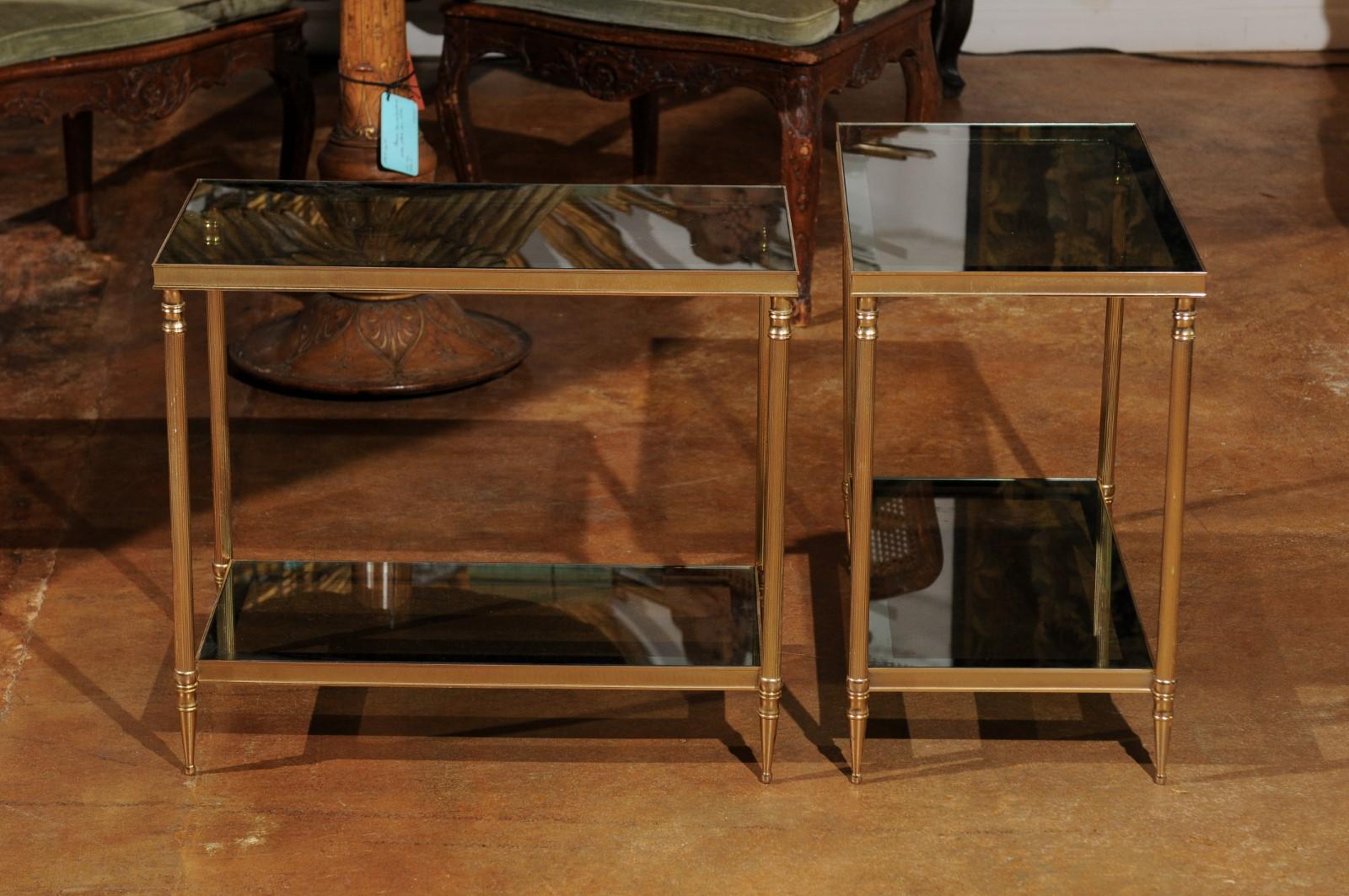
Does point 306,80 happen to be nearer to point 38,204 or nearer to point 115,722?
point 38,204

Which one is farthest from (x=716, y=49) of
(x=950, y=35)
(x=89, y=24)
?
(x=950, y=35)

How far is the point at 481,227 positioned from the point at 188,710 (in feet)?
1.95

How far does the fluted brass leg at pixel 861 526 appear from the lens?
5.93 feet

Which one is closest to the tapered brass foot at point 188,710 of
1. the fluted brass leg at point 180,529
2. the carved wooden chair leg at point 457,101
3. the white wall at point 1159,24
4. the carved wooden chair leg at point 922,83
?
the fluted brass leg at point 180,529

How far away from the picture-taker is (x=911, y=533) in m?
2.26

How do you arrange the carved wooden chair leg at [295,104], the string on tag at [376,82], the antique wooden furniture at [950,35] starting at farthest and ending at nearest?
1. the antique wooden furniture at [950,35]
2. the carved wooden chair leg at [295,104]
3. the string on tag at [376,82]

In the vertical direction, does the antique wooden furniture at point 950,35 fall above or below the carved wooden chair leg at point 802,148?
above

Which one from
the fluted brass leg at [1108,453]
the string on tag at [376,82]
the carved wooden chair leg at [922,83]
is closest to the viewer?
the fluted brass leg at [1108,453]

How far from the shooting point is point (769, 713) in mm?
1951

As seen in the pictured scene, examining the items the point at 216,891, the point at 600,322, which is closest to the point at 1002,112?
the point at 600,322

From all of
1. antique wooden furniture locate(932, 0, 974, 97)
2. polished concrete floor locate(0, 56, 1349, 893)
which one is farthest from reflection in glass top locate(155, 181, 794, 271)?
antique wooden furniture locate(932, 0, 974, 97)

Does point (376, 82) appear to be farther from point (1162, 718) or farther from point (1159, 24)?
point (1159, 24)

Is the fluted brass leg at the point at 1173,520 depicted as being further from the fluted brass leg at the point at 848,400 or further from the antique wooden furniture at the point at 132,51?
the antique wooden furniture at the point at 132,51

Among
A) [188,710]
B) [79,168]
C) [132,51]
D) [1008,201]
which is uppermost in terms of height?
[132,51]
